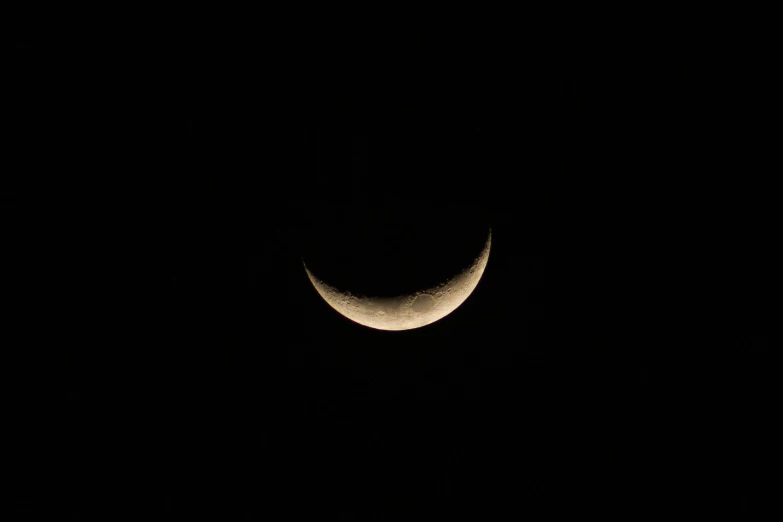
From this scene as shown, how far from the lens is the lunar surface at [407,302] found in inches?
94.9

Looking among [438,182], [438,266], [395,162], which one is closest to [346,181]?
[395,162]

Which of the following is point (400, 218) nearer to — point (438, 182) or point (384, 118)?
point (438, 182)

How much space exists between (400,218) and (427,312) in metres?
0.65

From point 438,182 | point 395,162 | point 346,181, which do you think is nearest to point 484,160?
point 438,182

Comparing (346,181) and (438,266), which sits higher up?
(346,181)

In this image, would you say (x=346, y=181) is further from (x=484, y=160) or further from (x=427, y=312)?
(x=427, y=312)

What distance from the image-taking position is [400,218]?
2.16 m

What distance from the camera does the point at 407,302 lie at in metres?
2.42

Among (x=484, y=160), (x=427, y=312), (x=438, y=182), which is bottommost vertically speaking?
(x=427, y=312)

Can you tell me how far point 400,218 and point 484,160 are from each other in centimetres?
54

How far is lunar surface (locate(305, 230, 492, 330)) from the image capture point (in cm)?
241

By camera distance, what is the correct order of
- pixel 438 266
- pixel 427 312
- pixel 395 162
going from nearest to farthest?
pixel 395 162 → pixel 438 266 → pixel 427 312

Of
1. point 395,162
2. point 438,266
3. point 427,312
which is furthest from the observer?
point 427,312

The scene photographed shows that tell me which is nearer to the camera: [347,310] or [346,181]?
[346,181]
